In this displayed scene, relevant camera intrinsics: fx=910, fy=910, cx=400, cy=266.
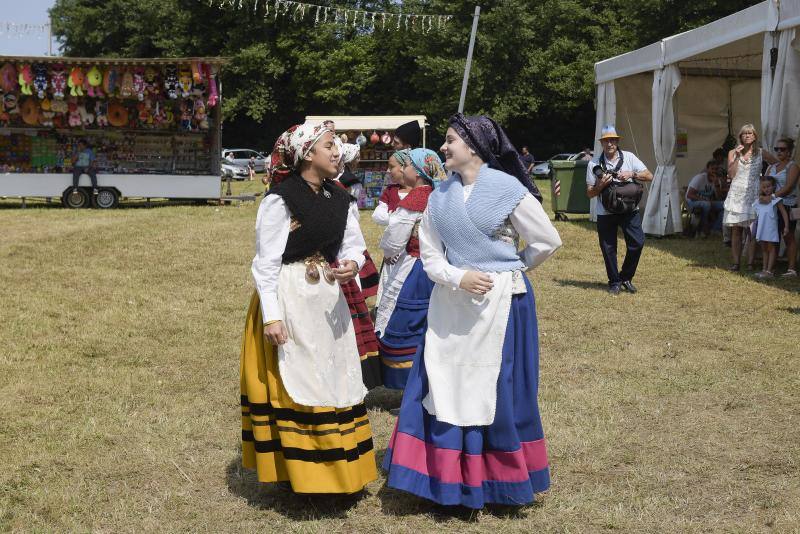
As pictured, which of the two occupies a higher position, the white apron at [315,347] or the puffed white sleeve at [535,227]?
the puffed white sleeve at [535,227]

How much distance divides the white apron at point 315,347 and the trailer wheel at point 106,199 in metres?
17.2

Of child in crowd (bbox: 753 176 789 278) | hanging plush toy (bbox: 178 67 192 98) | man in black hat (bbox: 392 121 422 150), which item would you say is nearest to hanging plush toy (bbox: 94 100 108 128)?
hanging plush toy (bbox: 178 67 192 98)

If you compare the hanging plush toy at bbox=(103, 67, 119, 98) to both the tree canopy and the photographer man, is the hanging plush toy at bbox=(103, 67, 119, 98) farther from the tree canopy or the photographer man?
the tree canopy

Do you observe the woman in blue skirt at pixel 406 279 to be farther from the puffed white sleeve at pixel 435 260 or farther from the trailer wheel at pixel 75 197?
the trailer wheel at pixel 75 197

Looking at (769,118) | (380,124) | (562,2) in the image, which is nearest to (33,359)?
(769,118)

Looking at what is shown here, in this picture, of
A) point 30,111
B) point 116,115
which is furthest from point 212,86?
point 30,111

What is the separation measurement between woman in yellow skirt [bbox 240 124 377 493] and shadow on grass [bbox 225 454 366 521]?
18 cm

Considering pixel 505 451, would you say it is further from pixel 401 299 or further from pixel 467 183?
pixel 401 299

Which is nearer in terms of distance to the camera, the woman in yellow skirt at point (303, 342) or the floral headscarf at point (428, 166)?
the woman in yellow skirt at point (303, 342)

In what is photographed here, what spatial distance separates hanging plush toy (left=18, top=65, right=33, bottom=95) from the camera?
19375 millimetres

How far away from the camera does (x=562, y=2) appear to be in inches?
1519

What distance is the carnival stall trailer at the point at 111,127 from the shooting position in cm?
1969

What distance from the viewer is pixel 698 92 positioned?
16.4 m

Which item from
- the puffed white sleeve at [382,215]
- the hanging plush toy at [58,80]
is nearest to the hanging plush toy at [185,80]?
the hanging plush toy at [58,80]
